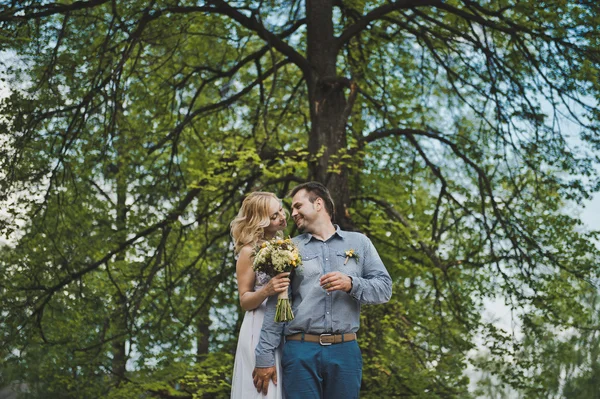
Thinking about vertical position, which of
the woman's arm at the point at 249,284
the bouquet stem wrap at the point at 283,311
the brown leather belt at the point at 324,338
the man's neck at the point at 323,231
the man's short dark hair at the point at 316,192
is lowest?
the brown leather belt at the point at 324,338

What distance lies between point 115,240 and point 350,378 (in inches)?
295

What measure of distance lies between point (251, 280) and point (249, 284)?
0.02 m

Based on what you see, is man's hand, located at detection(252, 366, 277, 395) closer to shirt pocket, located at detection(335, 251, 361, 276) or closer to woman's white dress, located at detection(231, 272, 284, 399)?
woman's white dress, located at detection(231, 272, 284, 399)

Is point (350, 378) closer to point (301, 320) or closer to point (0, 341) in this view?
point (301, 320)

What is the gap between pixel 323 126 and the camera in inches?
350

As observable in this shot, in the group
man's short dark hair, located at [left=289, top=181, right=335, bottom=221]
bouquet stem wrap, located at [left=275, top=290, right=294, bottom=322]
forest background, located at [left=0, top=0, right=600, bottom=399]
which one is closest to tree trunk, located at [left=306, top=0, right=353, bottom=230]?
forest background, located at [left=0, top=0, right=600, bottom=399]


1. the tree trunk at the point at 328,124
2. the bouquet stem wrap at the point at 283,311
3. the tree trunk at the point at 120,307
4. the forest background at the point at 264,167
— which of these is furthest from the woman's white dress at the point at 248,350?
the tree trunk at the point at 120,307

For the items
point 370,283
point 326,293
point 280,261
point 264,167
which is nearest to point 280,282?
point 280,261

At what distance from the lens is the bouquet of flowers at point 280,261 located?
3.92 meters

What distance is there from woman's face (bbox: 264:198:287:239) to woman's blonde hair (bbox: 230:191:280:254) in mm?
20

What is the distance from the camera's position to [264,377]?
13.2 feet

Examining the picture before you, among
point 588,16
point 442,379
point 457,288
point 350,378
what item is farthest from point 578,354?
point 350,378

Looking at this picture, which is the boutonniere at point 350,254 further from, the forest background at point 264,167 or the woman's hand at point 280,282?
the forest background at point 264,167

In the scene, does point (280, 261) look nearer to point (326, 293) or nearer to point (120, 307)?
point (326, 293)
